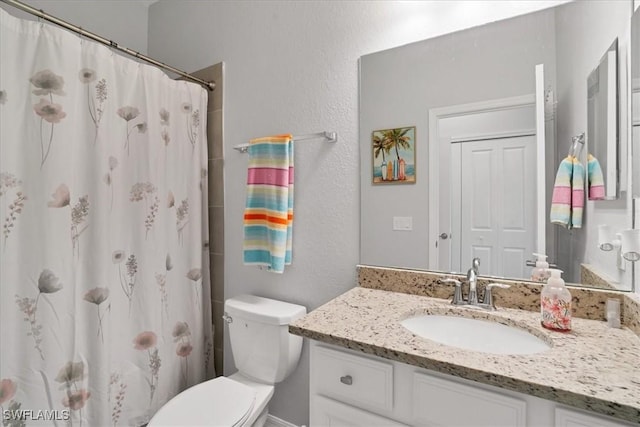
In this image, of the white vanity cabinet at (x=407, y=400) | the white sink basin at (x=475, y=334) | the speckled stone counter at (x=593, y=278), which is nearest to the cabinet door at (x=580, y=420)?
the white vanity cabinet at (x=407, y=400)

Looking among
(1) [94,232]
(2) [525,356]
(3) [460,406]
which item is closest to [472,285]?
(2) [525,356]

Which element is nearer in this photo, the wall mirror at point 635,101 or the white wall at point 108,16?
the wall mirror at point 635,101

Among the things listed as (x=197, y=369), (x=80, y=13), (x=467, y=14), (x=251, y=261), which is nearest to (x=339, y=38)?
(x=467, y=14)

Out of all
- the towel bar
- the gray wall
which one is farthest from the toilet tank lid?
the towel bar

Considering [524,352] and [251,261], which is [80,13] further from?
[524,352]

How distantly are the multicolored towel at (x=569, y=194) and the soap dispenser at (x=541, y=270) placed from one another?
0.13 m

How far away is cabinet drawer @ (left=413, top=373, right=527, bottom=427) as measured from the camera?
25.8 inches

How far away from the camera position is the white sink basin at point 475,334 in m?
0.89

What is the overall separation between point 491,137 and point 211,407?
1471 millimetres

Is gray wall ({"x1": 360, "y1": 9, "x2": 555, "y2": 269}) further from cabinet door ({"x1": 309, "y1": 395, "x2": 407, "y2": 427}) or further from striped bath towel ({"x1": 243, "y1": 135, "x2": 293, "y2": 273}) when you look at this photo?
cabinet door ({"x1": 309, "y1": 395, "x2": 407, "y2": 427})

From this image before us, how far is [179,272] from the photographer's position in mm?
1644

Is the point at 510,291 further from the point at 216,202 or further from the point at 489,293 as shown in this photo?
the point at 216,202

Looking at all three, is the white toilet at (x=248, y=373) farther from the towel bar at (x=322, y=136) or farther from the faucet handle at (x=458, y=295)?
the towel bar at (x=322, y=136)

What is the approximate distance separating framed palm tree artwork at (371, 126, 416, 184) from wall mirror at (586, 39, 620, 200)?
22.3 inches
